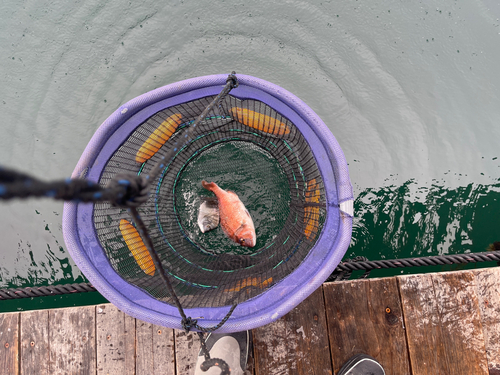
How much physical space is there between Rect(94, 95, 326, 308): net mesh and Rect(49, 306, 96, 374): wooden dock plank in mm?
672

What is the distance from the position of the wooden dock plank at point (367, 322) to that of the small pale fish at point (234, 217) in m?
0.60

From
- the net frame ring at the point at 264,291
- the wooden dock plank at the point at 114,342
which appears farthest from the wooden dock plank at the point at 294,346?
the wooden dock plank at the point at 114,342

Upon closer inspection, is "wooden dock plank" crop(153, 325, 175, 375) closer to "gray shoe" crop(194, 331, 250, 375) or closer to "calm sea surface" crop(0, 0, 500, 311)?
"gray shoe" crop(194, 331, 250, 375)

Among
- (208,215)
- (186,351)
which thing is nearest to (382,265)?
(208,215)

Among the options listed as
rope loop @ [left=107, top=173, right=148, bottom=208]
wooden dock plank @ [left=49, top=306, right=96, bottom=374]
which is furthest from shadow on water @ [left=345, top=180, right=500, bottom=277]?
rope loop @ [left=107, top=173, right=148, bottom=208]

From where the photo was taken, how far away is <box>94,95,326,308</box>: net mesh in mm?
1517

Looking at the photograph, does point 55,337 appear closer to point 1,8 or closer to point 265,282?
point 265,282

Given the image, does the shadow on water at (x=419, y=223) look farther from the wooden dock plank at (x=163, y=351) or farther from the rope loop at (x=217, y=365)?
the wooden dock plank at (x=163, y=351)

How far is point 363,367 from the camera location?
5.75 feet

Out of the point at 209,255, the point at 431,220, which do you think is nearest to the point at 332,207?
the point at 209,255

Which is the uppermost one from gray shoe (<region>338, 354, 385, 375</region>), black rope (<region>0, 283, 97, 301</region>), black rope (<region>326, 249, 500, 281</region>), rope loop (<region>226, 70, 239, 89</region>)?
rope loop (<region>226, 70, 239, 89</region>)

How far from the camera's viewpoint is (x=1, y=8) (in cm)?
241

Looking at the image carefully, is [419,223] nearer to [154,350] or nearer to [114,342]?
[154,350]

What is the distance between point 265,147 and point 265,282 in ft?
3.10
